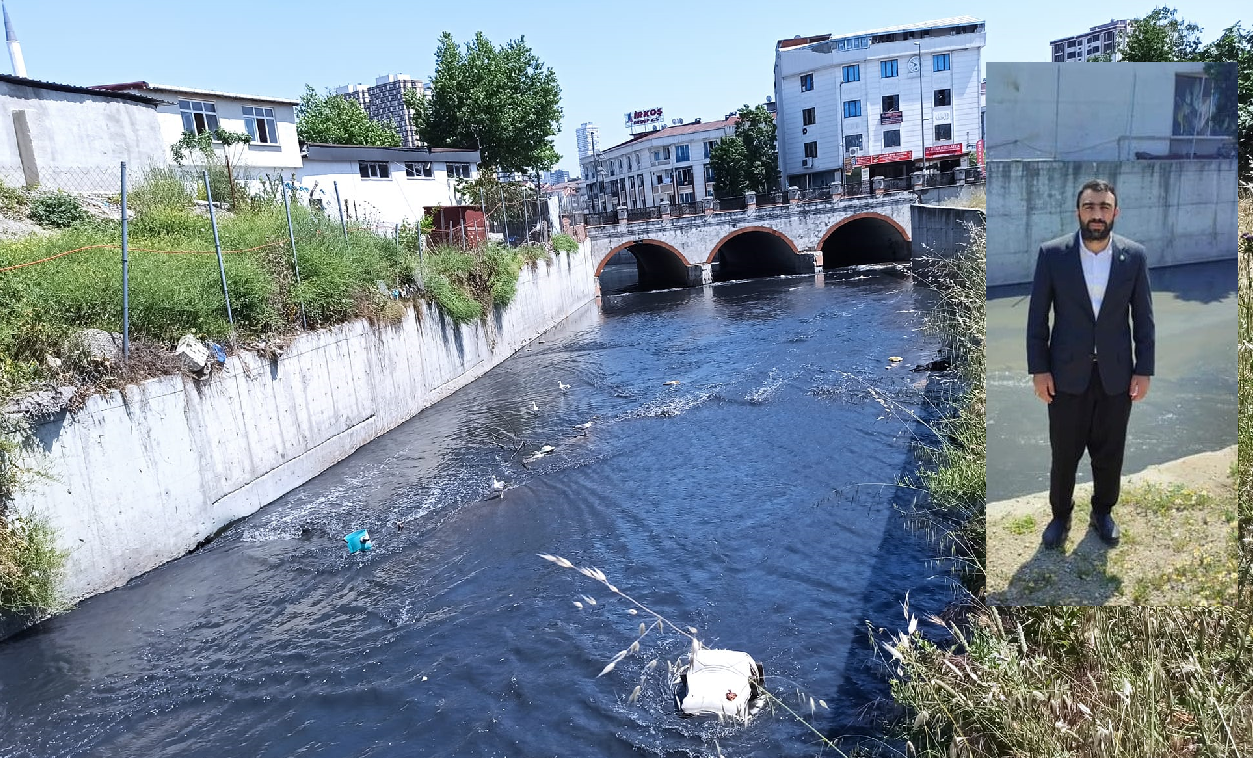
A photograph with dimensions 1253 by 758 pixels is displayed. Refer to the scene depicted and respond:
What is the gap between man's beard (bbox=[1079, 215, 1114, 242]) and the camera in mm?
3689

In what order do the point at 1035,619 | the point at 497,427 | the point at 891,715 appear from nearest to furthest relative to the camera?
the point at 1035,619 → the point at 891,715 → the point at 497,427

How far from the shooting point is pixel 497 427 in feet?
53.9

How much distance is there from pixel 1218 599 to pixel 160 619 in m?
9.47

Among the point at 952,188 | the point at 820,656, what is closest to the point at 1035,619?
the point at 820,656

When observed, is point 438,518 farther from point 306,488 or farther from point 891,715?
point 891,715

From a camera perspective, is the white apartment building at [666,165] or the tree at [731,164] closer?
the tree at [731,164]

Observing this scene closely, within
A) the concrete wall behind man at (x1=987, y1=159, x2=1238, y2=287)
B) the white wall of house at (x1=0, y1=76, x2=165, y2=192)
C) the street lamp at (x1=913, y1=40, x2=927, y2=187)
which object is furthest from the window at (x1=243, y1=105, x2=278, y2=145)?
the street lamp at (x1=913, y1=40, x2=927, y2=187)

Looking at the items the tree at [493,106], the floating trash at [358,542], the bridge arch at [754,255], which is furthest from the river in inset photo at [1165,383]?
the tree at [493,106]

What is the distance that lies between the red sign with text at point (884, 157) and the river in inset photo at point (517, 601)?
41530 millimetres

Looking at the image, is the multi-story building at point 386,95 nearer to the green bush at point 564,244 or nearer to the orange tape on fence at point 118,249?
the green bush at point 564,244

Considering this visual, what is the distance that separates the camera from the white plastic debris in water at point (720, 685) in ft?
21.5

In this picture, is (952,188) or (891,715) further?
(952,188)

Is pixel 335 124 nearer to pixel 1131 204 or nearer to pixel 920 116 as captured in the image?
pixel 920 116

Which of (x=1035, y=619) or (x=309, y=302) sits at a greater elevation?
(x=309, y=302)
